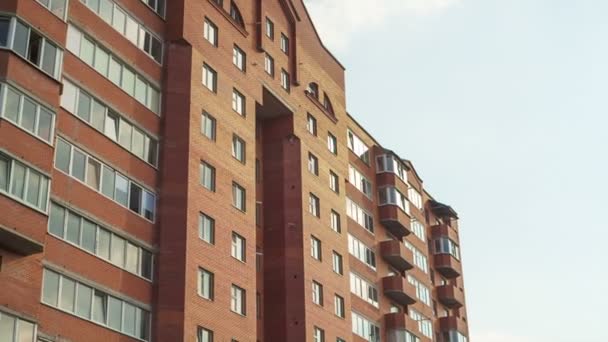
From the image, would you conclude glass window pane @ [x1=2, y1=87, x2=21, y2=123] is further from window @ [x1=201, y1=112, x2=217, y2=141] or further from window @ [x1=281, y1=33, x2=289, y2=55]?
window @ [x1=281, y1=33, x2=289, y2=55]

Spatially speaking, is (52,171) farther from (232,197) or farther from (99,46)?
(232,197)

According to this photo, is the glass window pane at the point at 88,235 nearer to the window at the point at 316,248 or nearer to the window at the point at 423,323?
the window at the point at 316,248

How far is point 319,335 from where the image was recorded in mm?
55844

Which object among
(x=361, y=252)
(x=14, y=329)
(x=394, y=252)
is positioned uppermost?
(x=394, y=252)

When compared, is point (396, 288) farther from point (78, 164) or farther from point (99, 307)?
point (78, 164)

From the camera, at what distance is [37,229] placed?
33.8m

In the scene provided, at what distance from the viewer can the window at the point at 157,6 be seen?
47781 mm

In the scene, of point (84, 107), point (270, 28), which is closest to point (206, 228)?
point (84, 107)

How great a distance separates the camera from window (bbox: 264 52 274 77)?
56.7m

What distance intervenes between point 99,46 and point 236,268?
514 inches

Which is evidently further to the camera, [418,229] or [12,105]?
[418,229]

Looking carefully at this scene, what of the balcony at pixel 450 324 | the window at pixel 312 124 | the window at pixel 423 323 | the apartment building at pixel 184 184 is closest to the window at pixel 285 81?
the apartment building at pixel 184 184

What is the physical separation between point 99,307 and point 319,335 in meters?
20.3

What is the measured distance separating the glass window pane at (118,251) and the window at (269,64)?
1913cm
